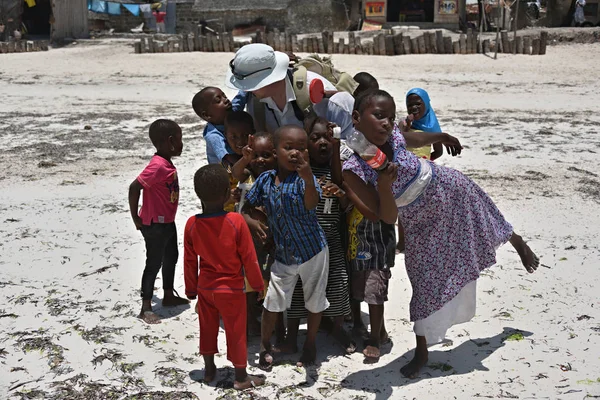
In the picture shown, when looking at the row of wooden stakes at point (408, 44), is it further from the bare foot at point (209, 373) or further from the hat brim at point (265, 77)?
the bare foot at point (209, 373)

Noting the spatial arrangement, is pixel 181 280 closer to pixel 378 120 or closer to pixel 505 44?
pixel 378 120

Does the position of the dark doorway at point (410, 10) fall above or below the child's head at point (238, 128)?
above

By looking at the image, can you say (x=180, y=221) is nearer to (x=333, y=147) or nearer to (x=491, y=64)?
(x=333, y=147)

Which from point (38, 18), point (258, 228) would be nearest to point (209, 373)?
point (258, 228)

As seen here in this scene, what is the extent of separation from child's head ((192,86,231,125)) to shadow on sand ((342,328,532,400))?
1653mm

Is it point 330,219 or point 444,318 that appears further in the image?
point 330,219

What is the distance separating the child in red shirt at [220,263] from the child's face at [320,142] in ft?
1.61

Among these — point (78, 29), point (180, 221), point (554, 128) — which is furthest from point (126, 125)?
point (78, 29)

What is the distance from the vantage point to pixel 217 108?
3.97 meters

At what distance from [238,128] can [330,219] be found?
723 millimetres

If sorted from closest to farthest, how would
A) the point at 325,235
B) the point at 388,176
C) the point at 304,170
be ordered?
the point at 388,176
the point at 304,170
the point at 325,235

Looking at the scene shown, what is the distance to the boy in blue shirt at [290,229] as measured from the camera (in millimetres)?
3293

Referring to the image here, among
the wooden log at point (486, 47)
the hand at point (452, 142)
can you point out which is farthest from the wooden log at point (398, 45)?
the hand at point (452, 142)

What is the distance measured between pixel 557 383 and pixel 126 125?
8510 mm
